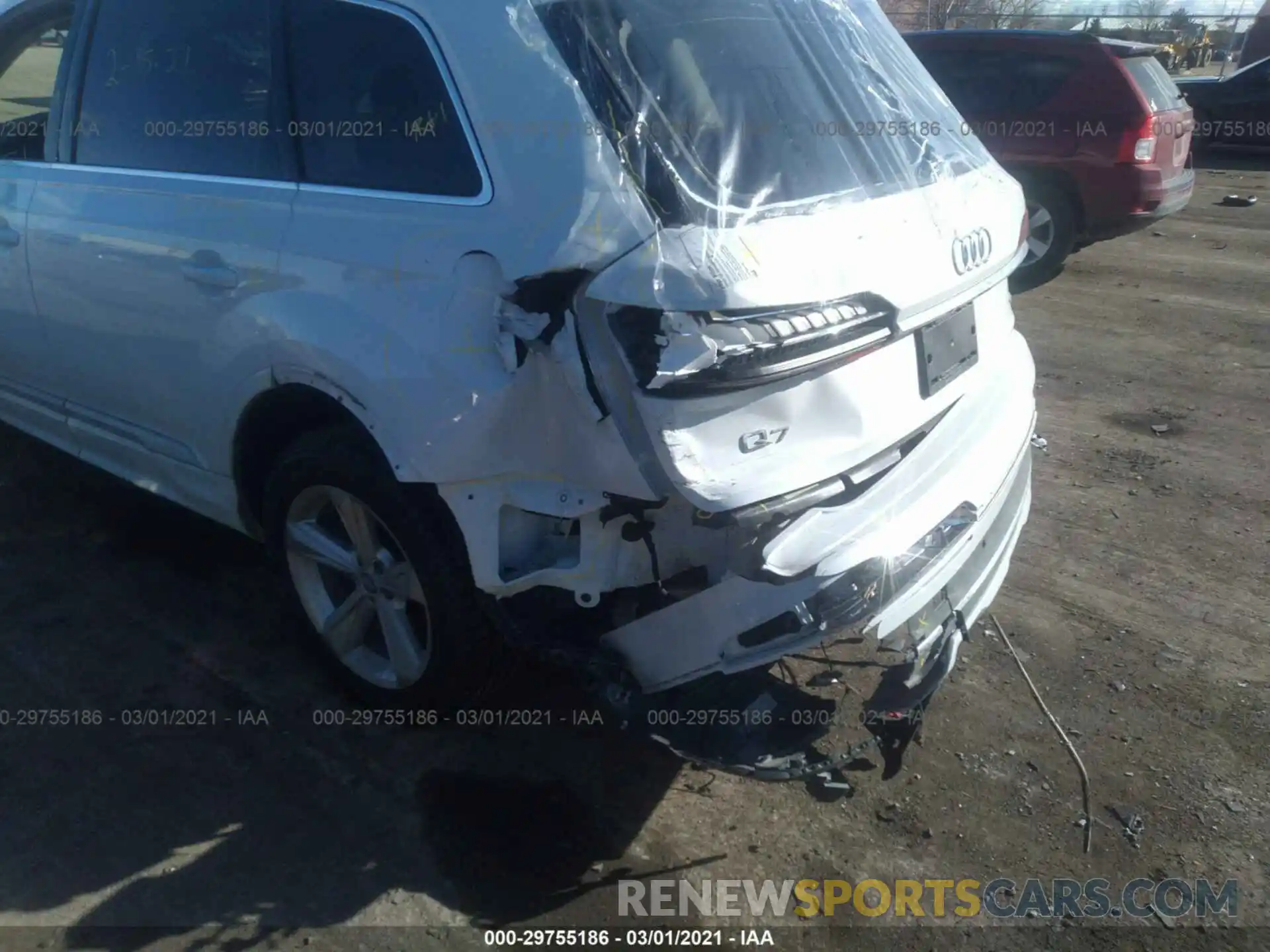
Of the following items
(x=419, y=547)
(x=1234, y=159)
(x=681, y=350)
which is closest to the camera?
(x=681, y=350)

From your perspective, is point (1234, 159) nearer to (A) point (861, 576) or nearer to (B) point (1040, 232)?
(B) point (1040, 232)

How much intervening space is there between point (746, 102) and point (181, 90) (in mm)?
1829

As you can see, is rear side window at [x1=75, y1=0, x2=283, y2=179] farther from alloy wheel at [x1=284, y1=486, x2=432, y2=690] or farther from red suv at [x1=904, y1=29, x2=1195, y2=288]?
red suv at [x1=904, y1=29, x2=1195, y2=288]

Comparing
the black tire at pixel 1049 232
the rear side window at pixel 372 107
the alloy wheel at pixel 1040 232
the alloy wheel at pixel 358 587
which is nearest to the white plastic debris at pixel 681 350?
the rear side window at pixel 372 107

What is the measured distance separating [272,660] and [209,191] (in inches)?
58.7

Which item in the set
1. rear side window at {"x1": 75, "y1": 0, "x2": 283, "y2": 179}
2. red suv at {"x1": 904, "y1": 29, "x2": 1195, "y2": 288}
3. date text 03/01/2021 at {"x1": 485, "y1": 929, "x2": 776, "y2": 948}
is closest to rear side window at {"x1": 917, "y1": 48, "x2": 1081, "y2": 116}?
red suv at {"x1": 904, "y1": 29, "x2": 1195, "y2": 288}

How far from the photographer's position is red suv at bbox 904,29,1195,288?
8234 mm

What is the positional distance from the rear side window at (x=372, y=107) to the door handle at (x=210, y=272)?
349mm

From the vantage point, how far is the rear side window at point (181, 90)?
3143 millimetres

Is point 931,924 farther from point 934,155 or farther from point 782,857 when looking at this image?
point 934,155

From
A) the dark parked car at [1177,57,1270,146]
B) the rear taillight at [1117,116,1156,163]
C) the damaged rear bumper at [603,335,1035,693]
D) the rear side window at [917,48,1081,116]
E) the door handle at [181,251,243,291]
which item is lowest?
the dark parked car at [1177,57,1270,146]

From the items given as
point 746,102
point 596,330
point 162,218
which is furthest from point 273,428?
point 746,102

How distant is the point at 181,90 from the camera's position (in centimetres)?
339

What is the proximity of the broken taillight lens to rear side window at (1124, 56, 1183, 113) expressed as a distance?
23.7 ft
